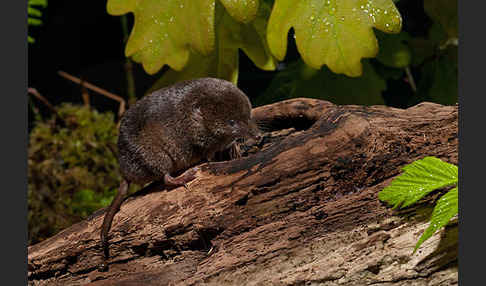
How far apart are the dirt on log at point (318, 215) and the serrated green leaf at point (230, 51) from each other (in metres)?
0.61

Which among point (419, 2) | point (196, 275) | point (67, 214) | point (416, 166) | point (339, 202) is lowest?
point (67, 214)

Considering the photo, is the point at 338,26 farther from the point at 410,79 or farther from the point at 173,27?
the point at 410,79

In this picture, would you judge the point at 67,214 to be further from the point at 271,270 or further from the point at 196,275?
the point at 271,270

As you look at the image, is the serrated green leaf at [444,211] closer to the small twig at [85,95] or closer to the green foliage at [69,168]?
the green foliage at [69,168]

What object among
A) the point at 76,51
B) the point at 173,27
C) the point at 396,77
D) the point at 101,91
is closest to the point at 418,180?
the point at 396,77

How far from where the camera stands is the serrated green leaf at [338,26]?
75.9 inches

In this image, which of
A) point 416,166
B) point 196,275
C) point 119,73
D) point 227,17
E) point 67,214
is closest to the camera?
point 416,166

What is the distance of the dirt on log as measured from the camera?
176 centimetres

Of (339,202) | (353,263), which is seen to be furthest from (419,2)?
(353,263)

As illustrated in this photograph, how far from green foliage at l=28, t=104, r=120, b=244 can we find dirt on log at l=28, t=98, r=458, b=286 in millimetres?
1064

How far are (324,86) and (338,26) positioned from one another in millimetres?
528

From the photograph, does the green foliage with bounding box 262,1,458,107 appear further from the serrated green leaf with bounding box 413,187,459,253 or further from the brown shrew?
the serrated green leaf with bounding box 413,187,459,253

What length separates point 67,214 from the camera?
2.86 meters

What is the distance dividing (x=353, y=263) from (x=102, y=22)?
7.15 feet
